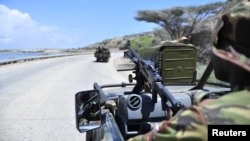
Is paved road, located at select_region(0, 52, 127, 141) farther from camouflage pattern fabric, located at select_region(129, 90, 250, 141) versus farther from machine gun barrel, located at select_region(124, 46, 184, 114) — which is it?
camouflage pattern fabric, located at select_region(129, 90, 250, 141)

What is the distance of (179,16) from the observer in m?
37.8

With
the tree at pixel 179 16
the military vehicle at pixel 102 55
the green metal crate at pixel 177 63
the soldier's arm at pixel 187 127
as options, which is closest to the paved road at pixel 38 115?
the green metal crate at pixel 177 63

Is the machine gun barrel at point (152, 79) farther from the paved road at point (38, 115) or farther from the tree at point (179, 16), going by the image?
the tree at point (179, 16)

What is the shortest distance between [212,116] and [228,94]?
0.43ft

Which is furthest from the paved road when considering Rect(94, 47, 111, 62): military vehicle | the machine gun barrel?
Rect(94, 47, 111, 62): military vehicle

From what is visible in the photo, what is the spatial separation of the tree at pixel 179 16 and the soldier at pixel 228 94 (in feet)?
116

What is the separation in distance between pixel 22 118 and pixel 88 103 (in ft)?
24.2

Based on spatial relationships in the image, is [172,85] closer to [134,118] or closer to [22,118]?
[134,118]

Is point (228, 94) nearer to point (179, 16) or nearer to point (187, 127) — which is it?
Answer: point (187, 127)

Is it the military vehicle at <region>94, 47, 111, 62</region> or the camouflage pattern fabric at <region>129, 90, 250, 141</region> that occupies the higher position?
the camouflage pattern fabric at <region>129, 90, 250, 141</region>

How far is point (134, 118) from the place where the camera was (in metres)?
2.77

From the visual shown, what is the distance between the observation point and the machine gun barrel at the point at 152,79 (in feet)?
7.47

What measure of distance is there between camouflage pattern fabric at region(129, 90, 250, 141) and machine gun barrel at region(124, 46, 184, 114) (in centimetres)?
89

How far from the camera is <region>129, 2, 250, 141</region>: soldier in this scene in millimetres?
1255
